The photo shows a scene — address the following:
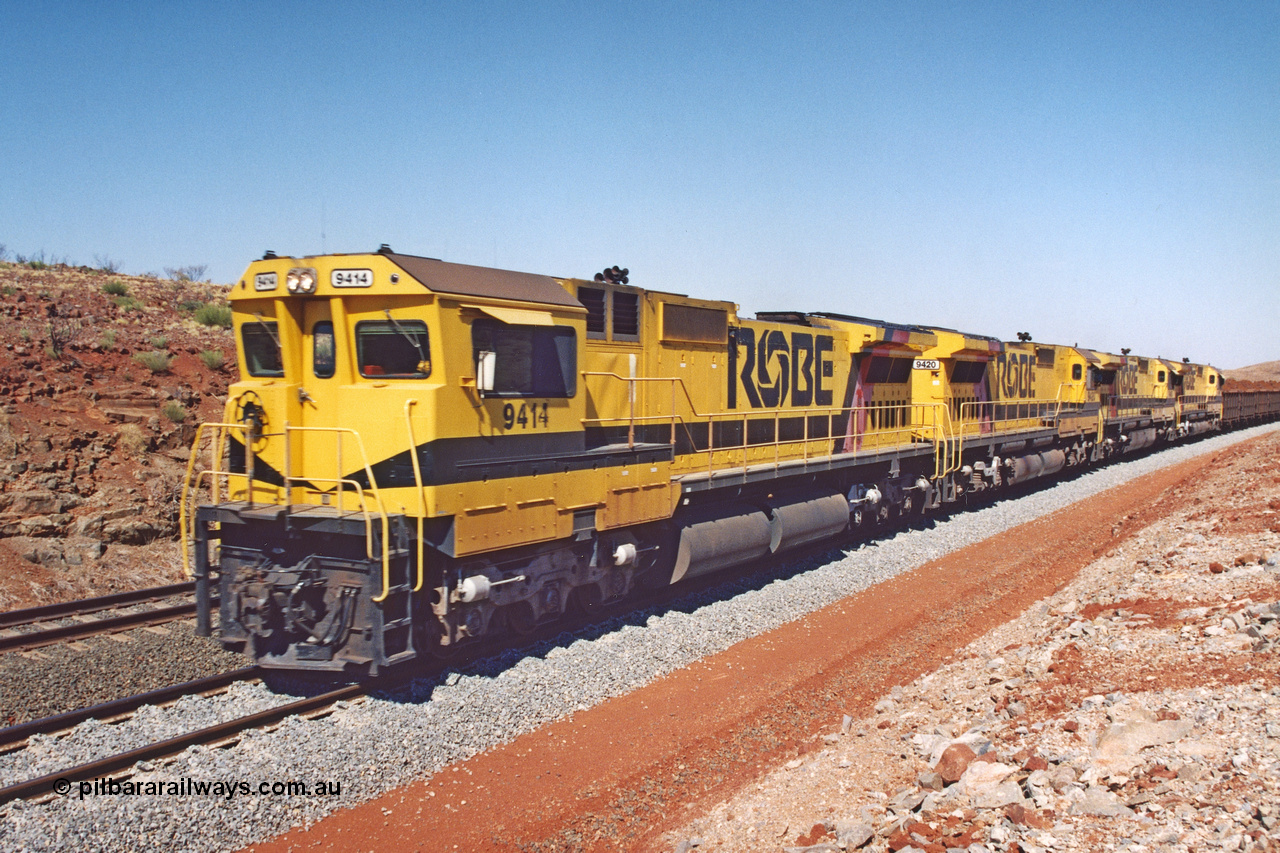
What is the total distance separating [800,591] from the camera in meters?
11.0

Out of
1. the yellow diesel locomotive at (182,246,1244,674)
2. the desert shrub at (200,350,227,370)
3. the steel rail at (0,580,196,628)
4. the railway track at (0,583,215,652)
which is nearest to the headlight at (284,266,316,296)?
the yellow diesel locomotive at (182,246,1244,674)

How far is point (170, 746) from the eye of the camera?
624 cm

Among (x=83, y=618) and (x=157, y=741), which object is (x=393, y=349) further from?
(x=83, y=618)

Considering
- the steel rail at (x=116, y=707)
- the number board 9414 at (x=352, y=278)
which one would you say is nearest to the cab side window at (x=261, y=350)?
the number board 9414 at (x=352, y=278)

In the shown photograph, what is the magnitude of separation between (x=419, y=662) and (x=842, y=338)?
9.61 m

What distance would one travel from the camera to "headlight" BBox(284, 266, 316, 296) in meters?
7.52

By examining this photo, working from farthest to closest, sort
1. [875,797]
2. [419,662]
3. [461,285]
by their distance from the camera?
[419,662] < [461,285] < [875,797]

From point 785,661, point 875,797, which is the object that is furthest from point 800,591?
point 875,797

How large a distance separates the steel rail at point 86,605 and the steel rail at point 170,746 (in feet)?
15.0

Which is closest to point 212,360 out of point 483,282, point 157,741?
point 483,282

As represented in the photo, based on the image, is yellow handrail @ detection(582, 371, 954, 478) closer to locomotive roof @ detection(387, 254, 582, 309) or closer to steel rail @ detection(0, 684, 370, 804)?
locomotive roof @ detection(387, 254, 582, 309)

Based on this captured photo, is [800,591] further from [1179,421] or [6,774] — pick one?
[1179,421]

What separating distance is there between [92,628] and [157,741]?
3455mm

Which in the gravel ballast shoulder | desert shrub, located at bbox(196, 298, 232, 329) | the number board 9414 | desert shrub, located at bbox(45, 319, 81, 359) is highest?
desert shrub, located at bbox(196, 298, 232, 329)
